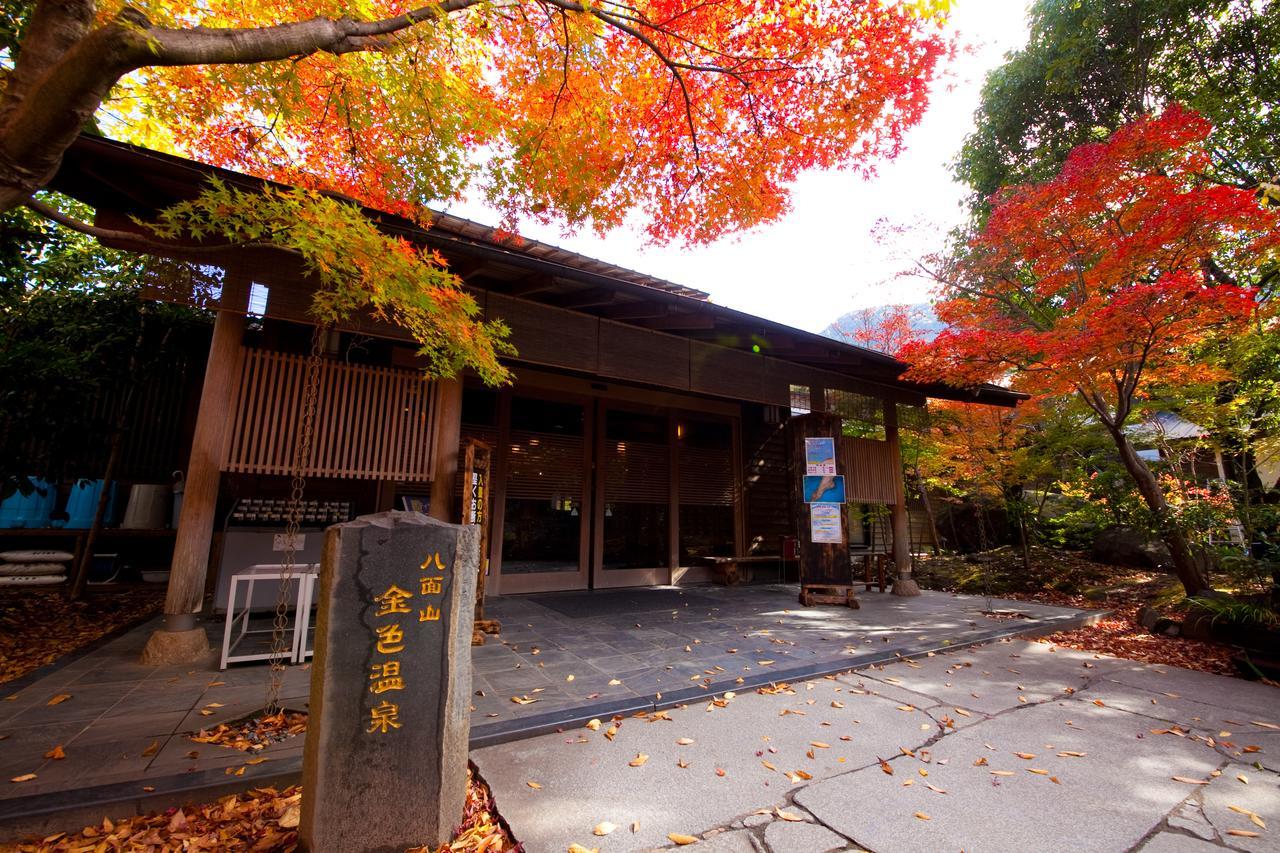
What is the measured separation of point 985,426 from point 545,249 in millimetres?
9329

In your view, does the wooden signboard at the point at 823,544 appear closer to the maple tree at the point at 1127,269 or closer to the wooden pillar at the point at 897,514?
the wooden pillar at the point at 897,514

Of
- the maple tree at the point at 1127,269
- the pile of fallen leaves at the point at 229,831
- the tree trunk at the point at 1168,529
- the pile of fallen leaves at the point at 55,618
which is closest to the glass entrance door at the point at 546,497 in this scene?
the pile of fallen leaves at the point at 55,618

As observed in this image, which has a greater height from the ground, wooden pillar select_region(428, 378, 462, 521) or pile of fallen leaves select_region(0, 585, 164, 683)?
wooden pillar select_region(428, 378, 462, 521)

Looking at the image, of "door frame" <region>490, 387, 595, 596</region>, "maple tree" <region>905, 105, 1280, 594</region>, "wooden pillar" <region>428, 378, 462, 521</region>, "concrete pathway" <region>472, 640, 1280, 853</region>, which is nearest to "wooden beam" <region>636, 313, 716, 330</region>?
"door frame" <region>490, 387, 595, 596</region>

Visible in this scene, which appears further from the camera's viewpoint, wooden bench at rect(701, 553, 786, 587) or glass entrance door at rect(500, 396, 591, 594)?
wooden bench at rect(701, 553, 786, 587)

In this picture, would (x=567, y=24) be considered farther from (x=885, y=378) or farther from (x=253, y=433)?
(x=885, y=378)

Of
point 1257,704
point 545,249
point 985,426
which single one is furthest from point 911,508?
point 545,249

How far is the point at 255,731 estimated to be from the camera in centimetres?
316

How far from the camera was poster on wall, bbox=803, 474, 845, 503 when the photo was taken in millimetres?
8117

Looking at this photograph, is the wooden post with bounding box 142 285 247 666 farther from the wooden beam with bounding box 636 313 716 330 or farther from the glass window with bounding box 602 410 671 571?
the glass window with bounding box 602 410 671 571

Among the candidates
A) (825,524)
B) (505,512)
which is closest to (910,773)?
(825,524)

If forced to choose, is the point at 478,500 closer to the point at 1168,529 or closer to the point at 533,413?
the point at 533,413

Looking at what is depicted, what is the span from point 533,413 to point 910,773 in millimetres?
6737

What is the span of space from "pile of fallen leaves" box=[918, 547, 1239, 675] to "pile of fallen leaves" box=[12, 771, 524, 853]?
23.2 ft
